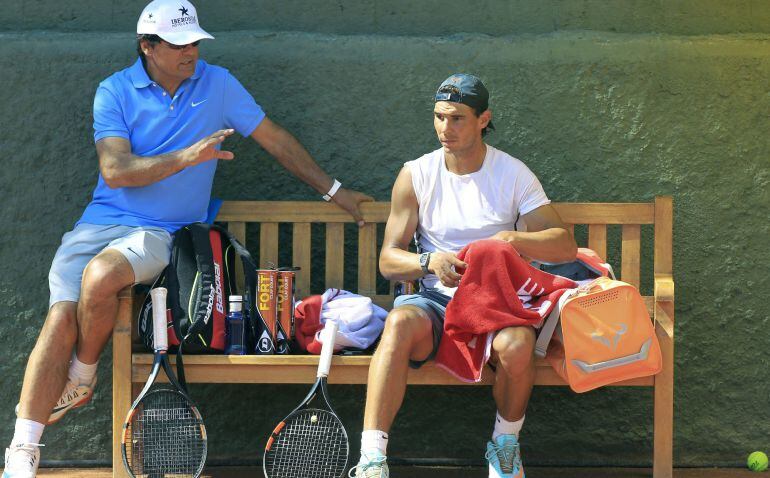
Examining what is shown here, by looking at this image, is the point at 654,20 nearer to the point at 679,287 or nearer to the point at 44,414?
the point at 679,287

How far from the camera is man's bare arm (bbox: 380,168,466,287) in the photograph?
4.06 m

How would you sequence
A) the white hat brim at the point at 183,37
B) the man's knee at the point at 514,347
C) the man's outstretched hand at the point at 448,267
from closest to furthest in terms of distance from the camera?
the man's knee at the point at 514,347 → the man's outstretched hand at the point at 448,267 → the white hat brim at the point at 183,37

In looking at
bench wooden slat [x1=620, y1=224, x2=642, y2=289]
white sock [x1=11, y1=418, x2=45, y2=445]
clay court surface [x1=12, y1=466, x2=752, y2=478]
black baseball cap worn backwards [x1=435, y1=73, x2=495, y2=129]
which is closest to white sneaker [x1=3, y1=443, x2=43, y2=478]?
white sock [x1=11, y1=418, x2=45, y2=445]

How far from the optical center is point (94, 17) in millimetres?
4918

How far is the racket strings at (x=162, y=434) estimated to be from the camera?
13.2 ft

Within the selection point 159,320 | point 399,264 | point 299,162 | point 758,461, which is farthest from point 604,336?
point 159,320

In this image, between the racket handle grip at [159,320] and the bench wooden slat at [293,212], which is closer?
the racket handle grip at [159,320]

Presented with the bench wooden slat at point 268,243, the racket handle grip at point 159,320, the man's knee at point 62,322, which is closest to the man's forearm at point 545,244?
the bench wooden slat at point 268,243

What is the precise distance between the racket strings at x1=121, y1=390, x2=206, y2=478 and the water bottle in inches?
10.9

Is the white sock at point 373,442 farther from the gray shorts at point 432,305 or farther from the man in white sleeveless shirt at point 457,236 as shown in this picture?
the gray shorts at point 432,305

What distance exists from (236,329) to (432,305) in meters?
0.72

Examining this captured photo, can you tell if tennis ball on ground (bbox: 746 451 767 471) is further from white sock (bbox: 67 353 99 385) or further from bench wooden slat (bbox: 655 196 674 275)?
white sock (bbox: 67 353 99 385)

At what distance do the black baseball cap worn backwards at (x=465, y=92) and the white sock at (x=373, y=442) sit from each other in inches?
49.7

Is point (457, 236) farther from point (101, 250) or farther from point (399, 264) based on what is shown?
point (101, 250)
